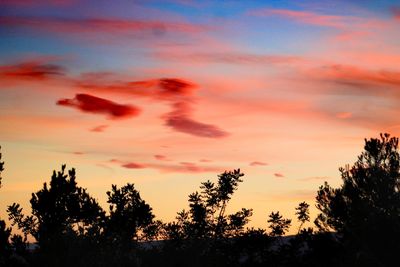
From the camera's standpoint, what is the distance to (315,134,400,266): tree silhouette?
1382 inches

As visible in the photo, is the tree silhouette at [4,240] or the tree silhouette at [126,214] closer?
the tree silhouette at [4,240]

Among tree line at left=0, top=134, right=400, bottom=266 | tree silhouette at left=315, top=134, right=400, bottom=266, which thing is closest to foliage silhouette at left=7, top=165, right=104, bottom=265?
tree line at left=0, top=134, right=400, bottom=266

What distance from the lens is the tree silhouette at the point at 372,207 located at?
35094 mm

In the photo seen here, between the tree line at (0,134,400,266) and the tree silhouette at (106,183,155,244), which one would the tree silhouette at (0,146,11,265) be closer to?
the tree line at (0,134,400,266)

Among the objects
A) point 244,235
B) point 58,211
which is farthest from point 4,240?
point 244,235

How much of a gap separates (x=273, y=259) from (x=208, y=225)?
36.0ft

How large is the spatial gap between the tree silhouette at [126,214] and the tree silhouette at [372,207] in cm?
2053

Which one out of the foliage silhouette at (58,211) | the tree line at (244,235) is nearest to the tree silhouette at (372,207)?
the tree line at (244,235)

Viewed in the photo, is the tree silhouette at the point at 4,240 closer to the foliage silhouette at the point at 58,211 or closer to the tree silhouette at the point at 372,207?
the foliage silhouette at the point at 58,211

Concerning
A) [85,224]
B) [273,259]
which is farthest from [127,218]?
[273,259]

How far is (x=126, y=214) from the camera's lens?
5250 cm

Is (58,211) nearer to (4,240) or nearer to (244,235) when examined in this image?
(4,240)

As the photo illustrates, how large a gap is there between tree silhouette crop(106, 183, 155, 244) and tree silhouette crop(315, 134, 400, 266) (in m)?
20.5

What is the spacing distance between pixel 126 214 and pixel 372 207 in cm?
2469
